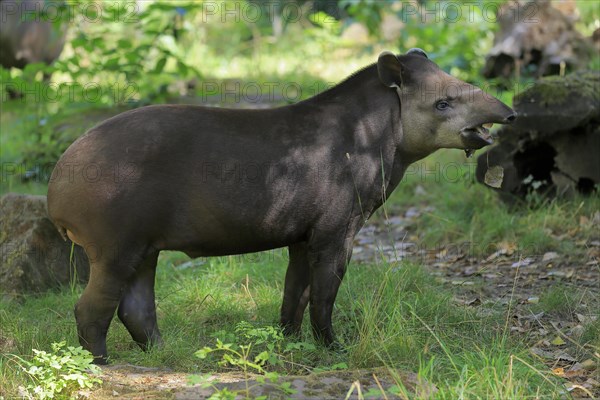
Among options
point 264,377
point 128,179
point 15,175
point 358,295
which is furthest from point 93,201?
point 15,175

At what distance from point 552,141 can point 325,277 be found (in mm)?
3730

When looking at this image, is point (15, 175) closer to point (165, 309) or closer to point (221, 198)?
point (165, 309)

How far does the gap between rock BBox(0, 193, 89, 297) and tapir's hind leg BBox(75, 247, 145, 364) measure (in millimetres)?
1776

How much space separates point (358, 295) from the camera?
19.8ft

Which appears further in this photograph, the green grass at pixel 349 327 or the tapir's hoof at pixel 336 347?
the tapir's hoof at pixel 336 347

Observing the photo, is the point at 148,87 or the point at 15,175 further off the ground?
the point at 148,87

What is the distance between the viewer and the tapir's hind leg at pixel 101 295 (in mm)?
4859

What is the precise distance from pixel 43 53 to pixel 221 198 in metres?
8.61

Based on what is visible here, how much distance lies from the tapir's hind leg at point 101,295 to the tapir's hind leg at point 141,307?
1.04ft

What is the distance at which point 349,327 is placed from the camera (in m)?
5.79

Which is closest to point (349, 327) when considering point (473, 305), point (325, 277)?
point (325, 277)

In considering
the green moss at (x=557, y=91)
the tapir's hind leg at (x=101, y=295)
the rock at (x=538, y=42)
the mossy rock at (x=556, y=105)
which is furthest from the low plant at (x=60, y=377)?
Answer: the rock at (x=538, y=42)

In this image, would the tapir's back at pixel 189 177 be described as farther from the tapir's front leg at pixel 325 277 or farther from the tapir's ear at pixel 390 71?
the tapir's ear at pixel 390 71

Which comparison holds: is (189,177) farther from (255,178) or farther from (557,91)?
(557,91)
